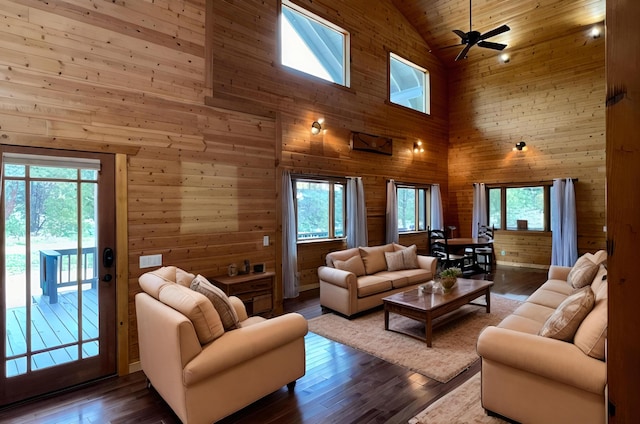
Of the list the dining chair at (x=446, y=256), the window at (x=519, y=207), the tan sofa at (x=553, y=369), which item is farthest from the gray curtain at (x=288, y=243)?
the window at (x=519, y=207)

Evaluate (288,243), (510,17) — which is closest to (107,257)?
(288,243)

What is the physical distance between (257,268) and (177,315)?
2084mm

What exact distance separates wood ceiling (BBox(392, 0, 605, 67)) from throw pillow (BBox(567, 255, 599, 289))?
4.99 metres

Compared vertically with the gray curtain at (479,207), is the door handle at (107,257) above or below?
below

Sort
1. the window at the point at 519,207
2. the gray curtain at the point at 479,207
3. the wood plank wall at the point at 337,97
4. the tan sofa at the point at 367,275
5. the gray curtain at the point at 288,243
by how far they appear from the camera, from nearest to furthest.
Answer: the tan sofa at the point at 367,275 < the wood plank wall at the point at 337,97 < the gray curtain at the point at 288,243 < the window at the point at 519,207 < the gray curtain at the point at 479,207

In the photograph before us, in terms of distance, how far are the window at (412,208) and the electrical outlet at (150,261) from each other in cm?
610

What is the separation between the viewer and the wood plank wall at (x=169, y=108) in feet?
9.34

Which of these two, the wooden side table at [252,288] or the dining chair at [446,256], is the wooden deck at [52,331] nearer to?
the wooden side table at [252,288]

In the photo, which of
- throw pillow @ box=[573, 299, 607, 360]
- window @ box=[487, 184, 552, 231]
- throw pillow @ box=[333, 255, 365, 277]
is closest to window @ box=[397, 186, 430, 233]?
window @ box=[487, 184, 552, 231]

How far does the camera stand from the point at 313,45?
6723 mm

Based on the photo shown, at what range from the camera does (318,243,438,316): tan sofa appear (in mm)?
4582

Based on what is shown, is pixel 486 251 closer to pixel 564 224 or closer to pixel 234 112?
pixel 564 224

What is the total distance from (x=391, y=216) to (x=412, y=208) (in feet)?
4.95

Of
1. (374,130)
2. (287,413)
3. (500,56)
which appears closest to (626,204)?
(287,413)
